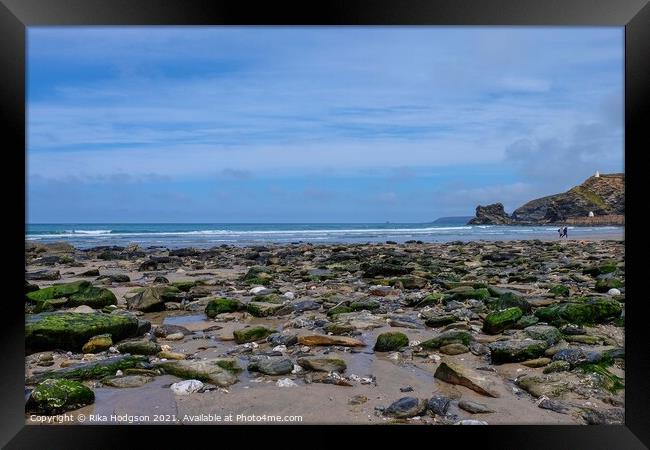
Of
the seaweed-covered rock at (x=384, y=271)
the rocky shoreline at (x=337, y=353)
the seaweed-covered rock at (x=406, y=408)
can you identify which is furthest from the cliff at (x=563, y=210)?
the seaweed-covered rock at (x=406, y=408)

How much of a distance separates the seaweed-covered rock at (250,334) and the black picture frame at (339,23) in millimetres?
1483

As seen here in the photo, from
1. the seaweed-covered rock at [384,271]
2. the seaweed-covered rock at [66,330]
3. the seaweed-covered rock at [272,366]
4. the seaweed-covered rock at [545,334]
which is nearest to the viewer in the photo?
the seaweed-covered rock at [272,366]

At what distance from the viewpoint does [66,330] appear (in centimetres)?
391

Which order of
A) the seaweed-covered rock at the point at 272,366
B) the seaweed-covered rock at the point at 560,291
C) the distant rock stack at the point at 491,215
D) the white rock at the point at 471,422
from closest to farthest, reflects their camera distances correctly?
1. the white rock at the point at 471,422
2. the seaweed-covered rock at the point at 272,366
3. the seaweed-covered rock at the point at 560,291
4. the distant rock stack at the point at 491,215

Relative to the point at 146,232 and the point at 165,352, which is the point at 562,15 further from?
the point at 146,232

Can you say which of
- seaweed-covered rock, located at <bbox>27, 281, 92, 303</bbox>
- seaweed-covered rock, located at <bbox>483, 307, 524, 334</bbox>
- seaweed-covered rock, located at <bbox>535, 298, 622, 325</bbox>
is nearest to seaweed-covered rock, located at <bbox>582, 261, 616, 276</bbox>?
seaweed-covered rock, located at <bbox>535, 298, 622, 325</bbox>

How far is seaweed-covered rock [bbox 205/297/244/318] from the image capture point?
5.29 meters

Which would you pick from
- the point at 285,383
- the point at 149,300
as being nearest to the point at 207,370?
the point at 285,383

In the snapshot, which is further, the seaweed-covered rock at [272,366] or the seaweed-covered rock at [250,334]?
the seaweed-covered rock at [250,334]

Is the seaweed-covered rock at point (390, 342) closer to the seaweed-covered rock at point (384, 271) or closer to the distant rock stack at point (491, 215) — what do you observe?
the seaweed-covered rock at point (384, 271)

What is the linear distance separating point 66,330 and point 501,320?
4.14 meters

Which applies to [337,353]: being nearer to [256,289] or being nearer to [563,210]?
[256,289]

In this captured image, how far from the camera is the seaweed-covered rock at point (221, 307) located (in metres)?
5.29

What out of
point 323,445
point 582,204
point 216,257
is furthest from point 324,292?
point 582,204
